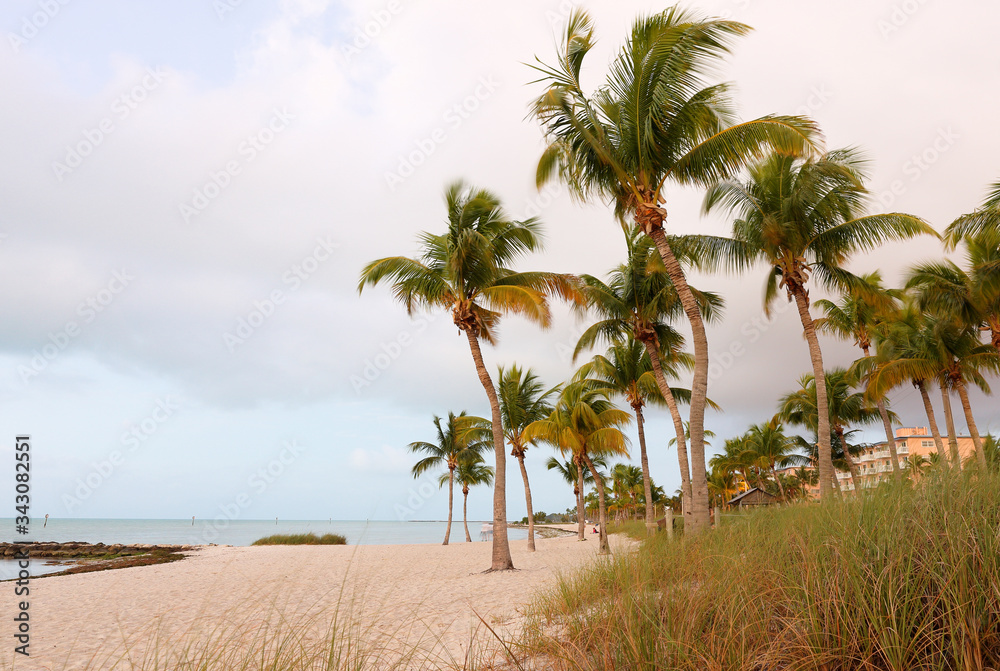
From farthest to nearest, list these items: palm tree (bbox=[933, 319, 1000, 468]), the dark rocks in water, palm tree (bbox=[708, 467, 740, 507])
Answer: palm tree (bbox=[708, 467, 740, 507]) → the dark rocks in water → palm tree (bbox=[933, 319, 1000, 468])

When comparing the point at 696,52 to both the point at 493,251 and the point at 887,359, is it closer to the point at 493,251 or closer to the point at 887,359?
the point at 493,251

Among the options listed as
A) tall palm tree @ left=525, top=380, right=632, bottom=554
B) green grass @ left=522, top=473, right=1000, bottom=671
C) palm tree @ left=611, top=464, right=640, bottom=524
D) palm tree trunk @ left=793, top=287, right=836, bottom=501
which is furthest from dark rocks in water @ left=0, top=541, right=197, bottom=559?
palm tree @ left=611, top=464, right=640, bottom=524

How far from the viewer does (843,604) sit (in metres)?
2.96

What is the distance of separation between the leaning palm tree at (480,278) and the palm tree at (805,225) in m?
4.70

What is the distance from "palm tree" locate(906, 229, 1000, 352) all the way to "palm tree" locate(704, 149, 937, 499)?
14.9 feet

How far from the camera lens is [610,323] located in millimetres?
18000

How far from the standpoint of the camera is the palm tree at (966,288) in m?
A: 15.5

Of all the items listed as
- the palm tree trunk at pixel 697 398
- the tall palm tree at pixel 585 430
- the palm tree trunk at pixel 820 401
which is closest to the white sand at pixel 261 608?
the palm tree trunk at pixel 697 398

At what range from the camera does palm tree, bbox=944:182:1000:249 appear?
14172mm

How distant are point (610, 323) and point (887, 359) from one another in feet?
47.3

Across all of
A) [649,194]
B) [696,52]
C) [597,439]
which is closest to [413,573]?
[597,439]

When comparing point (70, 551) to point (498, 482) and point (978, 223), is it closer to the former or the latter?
point (498, 482)

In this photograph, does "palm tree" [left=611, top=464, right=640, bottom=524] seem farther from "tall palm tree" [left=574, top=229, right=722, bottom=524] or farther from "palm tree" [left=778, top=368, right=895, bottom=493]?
"tall palm tree" [left=574, top=229, right=722, bottom=524]

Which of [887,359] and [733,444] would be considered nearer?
[887,359]
